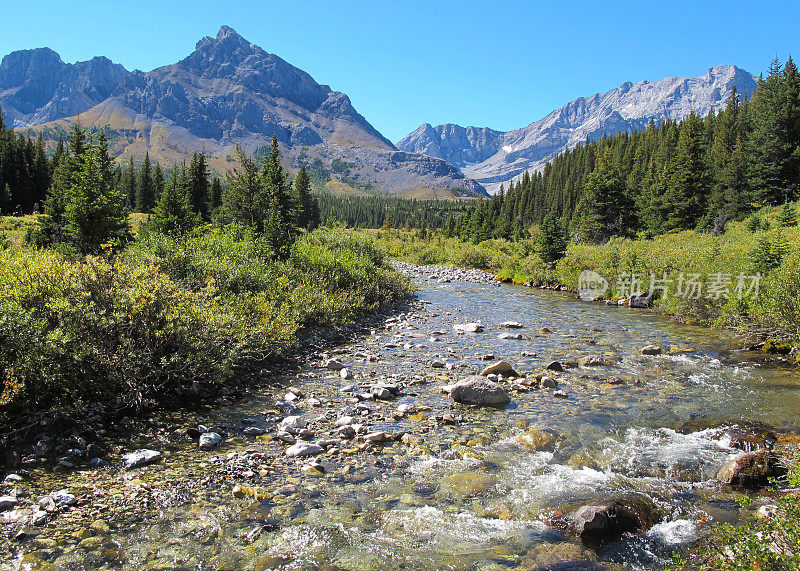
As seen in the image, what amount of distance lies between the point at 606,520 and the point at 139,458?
7.33 m

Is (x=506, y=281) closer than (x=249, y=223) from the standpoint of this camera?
No

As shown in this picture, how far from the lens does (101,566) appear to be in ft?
16.3

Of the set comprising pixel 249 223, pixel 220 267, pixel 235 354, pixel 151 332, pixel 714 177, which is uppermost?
pixel 714 177

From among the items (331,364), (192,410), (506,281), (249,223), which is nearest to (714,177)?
(506,281)

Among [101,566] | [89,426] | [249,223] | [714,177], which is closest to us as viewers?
[101,566]

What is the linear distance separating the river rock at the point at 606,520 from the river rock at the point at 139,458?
6.53m

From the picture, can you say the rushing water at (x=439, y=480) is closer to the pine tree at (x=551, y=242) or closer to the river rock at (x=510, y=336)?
the river rock at (x=510, y=336)

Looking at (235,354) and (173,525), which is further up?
(235,354)

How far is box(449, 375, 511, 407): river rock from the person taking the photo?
11.4 metres

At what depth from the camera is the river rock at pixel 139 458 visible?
709 centimetres

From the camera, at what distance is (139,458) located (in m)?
7.20

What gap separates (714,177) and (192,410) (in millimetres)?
75769

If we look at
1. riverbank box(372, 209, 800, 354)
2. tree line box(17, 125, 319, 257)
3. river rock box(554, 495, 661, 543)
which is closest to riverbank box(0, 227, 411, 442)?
tree line box(17, 125, 319, 257)

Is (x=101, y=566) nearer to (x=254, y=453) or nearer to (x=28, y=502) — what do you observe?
(x=28, y=502)
